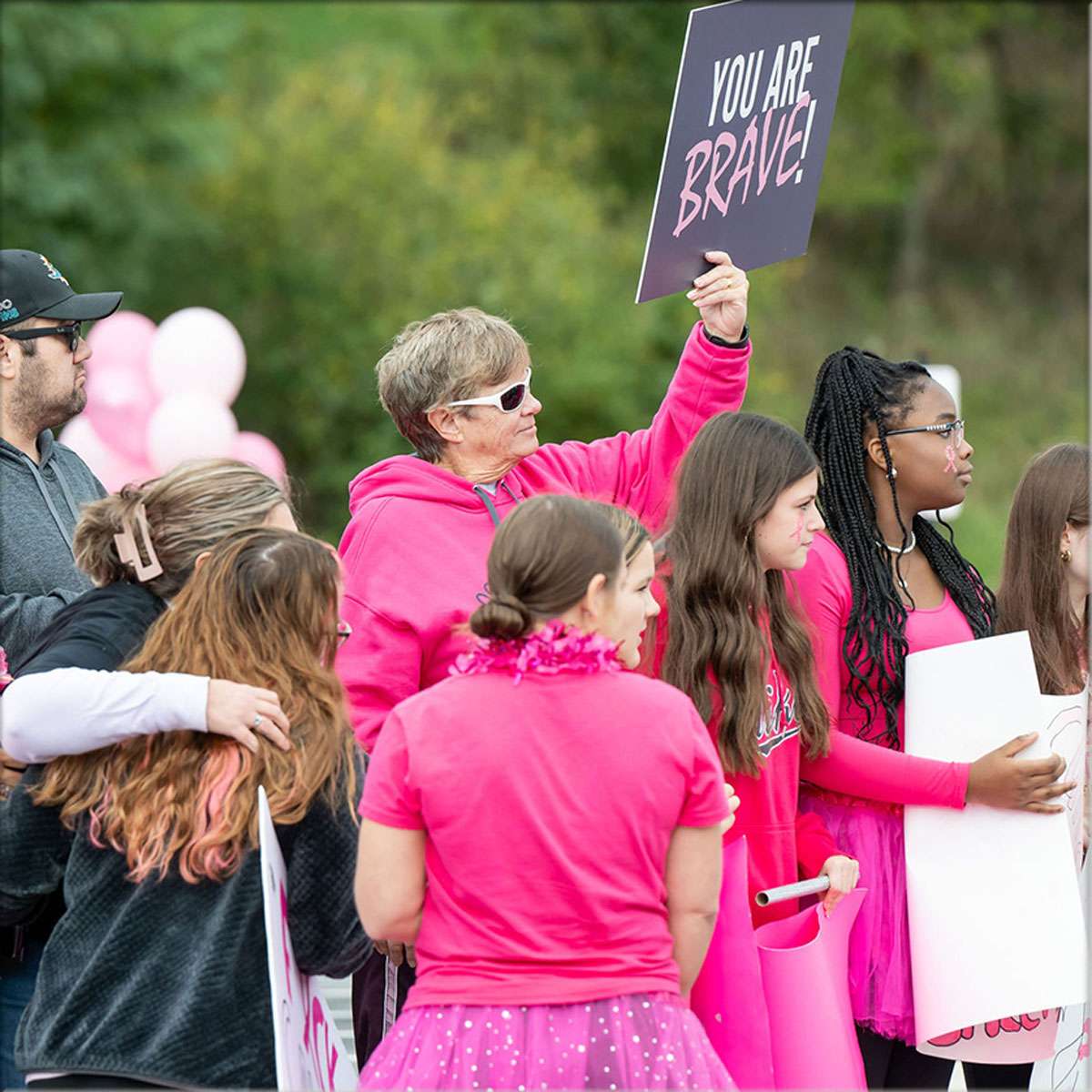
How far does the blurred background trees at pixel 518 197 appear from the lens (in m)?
17.6

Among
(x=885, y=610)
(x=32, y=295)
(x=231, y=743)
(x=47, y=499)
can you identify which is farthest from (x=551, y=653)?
(x=32, y=295)

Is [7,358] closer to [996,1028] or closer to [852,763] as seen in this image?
[852,763]

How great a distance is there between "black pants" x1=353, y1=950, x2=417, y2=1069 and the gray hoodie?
867mm

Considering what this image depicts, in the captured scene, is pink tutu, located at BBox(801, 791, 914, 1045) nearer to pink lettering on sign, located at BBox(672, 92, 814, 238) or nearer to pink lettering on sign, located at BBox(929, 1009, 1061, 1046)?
pink lettering on sign, located at BBox(929, 1009, 1061, 1046)

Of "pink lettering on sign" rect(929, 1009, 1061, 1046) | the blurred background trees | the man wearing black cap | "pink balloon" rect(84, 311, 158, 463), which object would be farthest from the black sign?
the blurred background trees

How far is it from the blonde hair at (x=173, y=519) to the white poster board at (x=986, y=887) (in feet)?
4.24

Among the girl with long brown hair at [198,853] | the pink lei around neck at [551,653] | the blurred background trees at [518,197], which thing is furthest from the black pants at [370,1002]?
the blurred background trees at [518,197]

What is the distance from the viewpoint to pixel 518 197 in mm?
18219

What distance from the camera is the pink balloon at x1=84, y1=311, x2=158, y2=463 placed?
30.6ft

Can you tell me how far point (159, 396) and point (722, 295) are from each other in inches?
259

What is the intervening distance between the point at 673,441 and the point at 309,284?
15.2 meters

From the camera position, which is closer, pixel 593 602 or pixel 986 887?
pixel 593 602

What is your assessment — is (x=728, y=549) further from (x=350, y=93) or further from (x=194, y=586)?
(x=350, y=93)

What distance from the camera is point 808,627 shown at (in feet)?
10.3
